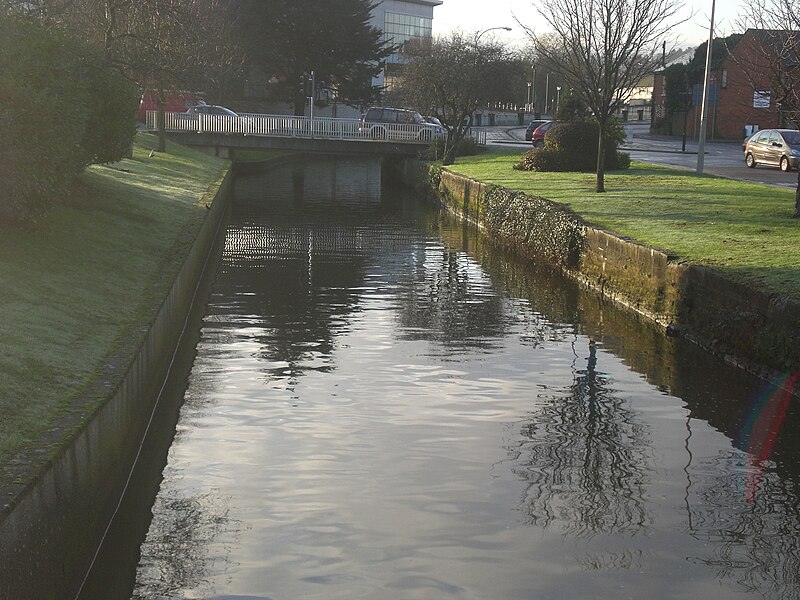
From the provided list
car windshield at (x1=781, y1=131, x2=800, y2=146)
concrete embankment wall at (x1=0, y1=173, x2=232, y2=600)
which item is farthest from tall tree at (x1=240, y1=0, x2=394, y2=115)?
concrete embankment wall at (x1=0, y1=173, x2=232, y2=600)

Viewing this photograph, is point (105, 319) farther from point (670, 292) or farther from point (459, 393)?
point (670, 292)

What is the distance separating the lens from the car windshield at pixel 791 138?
36438mm

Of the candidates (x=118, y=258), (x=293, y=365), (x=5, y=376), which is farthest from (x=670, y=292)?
(x=5, y=376)

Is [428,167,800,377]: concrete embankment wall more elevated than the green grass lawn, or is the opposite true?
the green grass lawn

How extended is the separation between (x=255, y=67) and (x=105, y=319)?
5478cm

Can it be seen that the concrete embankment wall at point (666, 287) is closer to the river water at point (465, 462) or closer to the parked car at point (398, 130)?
the river water at point (465, 462)

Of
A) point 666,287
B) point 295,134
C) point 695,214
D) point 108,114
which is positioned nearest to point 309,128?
point 295,134

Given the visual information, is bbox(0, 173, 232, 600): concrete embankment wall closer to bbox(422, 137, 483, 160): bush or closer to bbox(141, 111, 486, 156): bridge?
bbox(422, 137, 483, 160): bush

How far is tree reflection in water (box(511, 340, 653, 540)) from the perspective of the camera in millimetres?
8148

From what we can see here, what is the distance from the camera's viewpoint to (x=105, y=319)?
1131 centimetres

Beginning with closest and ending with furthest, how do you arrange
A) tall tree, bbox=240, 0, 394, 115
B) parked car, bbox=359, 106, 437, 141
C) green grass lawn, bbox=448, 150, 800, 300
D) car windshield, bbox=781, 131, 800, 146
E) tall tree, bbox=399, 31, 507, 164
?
green grass lawn, bbox=448, 150, 800, 300
car windshield, bbox=781, 131, 800, 146
tall tree, bbox=399, 31, 507, 164
parked car, bbox=359, 106, 437, 141
tall tree, bbox=240, 0, 394, 115

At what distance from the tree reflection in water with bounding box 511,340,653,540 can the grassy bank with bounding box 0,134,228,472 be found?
3.63 metres

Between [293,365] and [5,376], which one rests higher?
[5,376]

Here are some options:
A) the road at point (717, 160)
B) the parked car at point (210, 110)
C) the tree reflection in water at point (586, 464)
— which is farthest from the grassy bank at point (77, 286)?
the parked car at point (210, 110)
